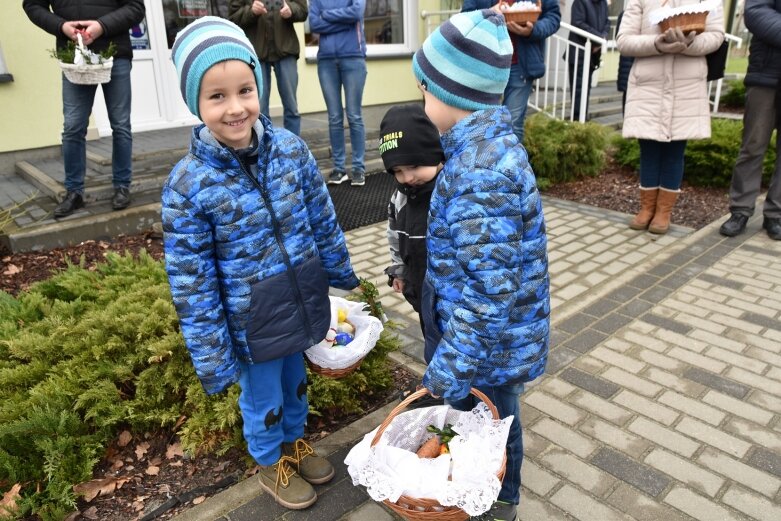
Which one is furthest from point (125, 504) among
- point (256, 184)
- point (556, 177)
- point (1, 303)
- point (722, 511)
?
point (556, 177)

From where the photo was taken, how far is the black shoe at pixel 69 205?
189 inches

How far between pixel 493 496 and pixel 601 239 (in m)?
3.78

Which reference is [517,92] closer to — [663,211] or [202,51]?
[663,211]

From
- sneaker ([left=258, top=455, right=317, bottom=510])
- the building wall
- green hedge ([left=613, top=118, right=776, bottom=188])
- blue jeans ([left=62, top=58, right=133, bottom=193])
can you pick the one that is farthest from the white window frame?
sneaker ([left=258, top=455, right=317, bottom=510])

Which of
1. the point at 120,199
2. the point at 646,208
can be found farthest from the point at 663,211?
the point at 120,199

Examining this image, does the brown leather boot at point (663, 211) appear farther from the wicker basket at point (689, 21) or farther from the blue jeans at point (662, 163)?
the wicker basket at point (689, 21)

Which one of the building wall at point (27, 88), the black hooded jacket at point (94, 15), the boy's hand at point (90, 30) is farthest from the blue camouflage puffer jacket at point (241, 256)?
the building wall at point (27, 88)

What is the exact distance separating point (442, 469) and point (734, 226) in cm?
431

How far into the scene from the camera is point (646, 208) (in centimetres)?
512

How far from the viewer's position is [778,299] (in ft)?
12.6

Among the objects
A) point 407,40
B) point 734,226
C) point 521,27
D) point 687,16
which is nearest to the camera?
point 687,16

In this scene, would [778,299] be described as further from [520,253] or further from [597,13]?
[597,13]

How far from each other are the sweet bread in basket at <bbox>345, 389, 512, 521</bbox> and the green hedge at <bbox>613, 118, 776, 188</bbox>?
5.46m

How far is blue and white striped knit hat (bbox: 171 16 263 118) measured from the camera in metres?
1.80
